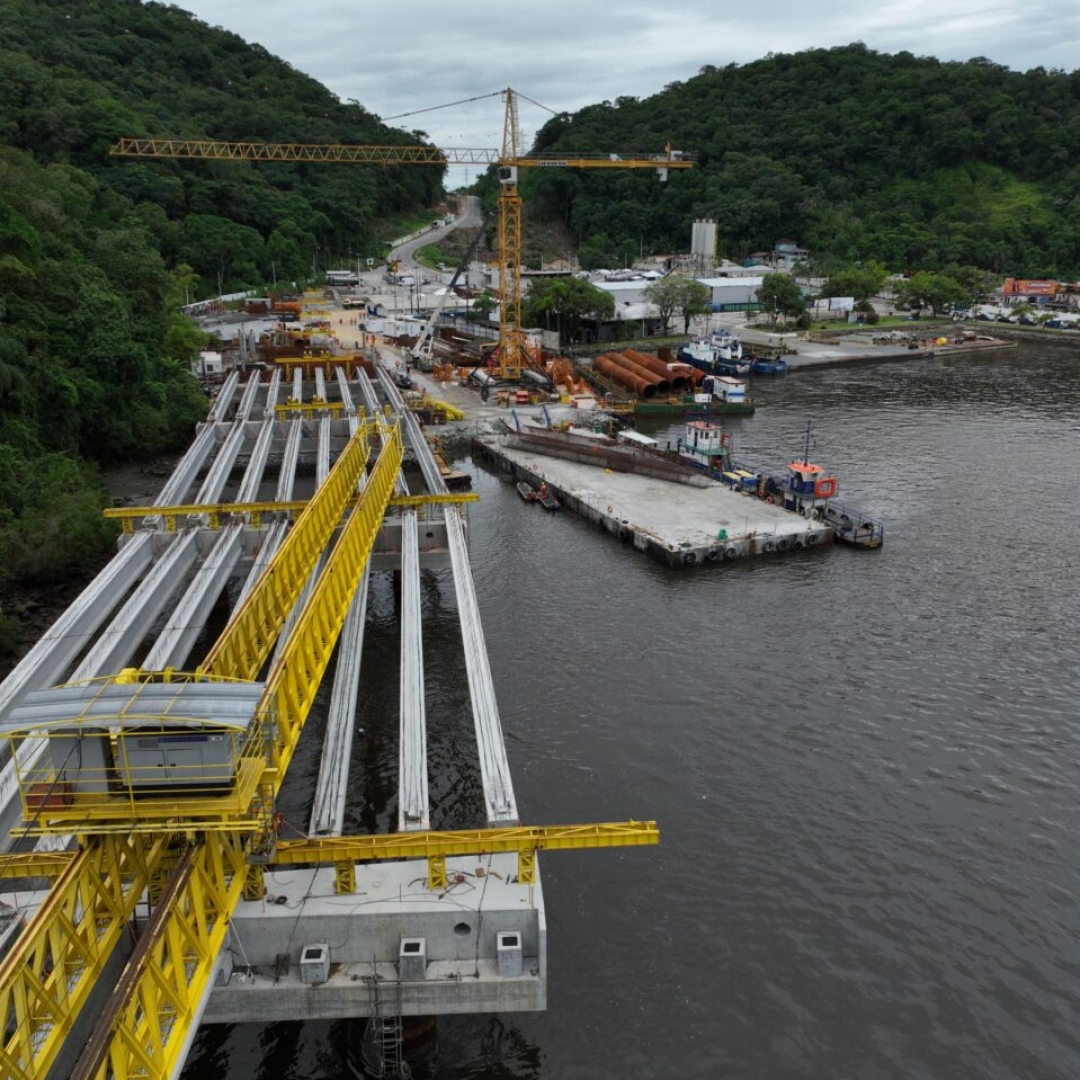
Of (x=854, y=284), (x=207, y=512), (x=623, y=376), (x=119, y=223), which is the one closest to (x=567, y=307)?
(x=623, y=376)

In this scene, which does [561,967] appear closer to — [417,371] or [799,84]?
[417,371]

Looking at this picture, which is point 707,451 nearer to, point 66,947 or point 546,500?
point 546,500

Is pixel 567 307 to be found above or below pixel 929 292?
above

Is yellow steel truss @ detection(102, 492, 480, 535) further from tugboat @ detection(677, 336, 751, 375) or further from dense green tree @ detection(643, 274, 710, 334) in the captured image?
dense green tree @ detection(643, 274, 710, 334)

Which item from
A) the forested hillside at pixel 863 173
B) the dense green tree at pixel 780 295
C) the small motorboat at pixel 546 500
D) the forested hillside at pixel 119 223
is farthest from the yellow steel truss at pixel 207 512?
the forested hillside at pixel 863 173

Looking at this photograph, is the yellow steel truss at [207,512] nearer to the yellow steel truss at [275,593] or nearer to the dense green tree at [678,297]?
the yellow steel truss at [275,593]

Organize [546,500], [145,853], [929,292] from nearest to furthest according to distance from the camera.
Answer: [145,853], [546,500], [929,292]

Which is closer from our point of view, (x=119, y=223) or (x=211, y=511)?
(x=211, y=511)

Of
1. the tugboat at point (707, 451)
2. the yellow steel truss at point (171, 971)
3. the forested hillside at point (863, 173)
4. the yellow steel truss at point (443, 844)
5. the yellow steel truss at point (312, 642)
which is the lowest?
the tugboat at point (707, 451)
